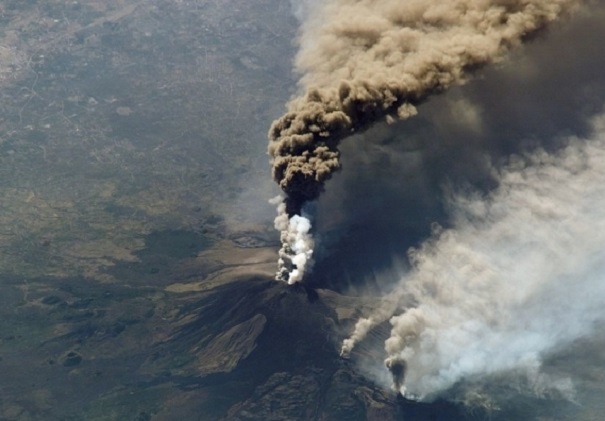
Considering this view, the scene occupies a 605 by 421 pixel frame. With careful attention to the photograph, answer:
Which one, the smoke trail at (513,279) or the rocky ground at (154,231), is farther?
the rocky ground at (154,231)

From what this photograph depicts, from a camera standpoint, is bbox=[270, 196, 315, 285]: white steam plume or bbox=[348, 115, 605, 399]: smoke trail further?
bbox=[270, 196, 315, 285]: white steam plume

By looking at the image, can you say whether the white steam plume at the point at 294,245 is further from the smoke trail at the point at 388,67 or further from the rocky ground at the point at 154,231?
the rocky ground at the point at 154,231

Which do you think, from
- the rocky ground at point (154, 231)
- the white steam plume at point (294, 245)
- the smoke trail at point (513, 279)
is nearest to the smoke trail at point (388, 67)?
the white steam plume at point (294, 245)

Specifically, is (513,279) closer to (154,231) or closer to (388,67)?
(388,67)

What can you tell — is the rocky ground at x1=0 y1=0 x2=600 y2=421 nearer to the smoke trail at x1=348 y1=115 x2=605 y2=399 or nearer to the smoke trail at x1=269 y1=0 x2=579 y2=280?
the smoke trail at x1=348 y1=115 x2=605 y2=399

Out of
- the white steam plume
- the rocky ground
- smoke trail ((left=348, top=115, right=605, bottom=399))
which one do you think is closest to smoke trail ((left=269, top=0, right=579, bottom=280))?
the white steam plume

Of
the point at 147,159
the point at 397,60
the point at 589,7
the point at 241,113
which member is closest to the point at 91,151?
the point at 147,159
